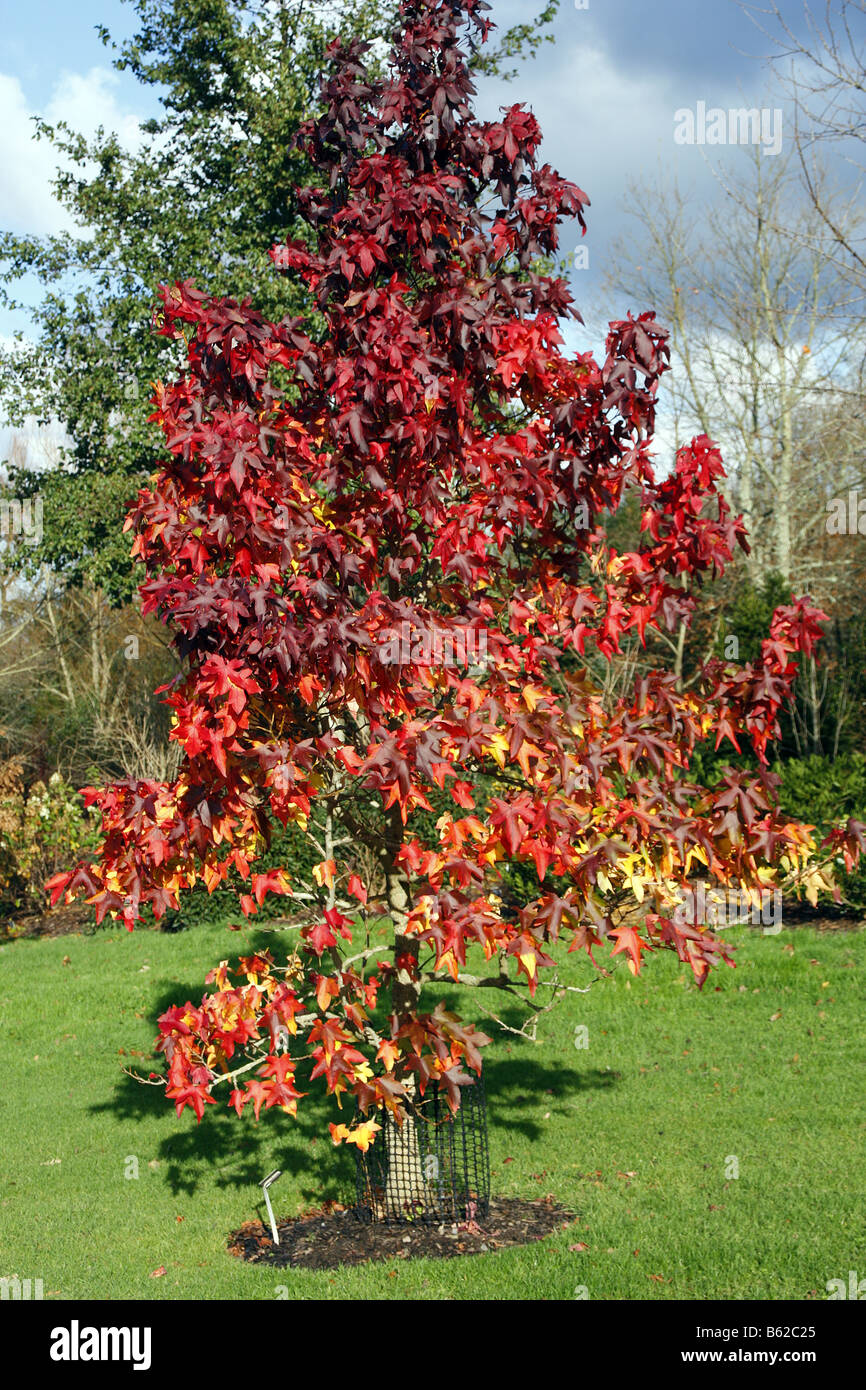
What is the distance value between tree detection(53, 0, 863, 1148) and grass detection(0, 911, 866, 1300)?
3.45 ft

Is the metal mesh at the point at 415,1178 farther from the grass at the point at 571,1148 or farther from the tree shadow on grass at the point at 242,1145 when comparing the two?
the tree shadow on grass at the point at 242,1145

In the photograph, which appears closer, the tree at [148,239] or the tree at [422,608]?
the tree at [422,608]

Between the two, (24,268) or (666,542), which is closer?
(666,542)

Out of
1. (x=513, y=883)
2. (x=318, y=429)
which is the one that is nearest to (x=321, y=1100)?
(x=513, y=883)

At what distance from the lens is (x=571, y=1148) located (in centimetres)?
648

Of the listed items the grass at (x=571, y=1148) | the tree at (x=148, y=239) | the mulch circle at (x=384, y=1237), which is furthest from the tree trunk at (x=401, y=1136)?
the tree at (x=148, y=239)

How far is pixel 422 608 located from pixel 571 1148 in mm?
3531

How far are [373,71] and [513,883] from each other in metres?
10.2

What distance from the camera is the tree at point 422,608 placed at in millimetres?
4156

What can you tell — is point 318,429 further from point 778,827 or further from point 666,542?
point 778,827

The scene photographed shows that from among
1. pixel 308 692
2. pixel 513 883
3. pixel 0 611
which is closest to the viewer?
pixel 308 692

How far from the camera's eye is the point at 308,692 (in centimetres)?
421

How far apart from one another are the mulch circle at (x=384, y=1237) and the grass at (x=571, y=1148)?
0.14 meters

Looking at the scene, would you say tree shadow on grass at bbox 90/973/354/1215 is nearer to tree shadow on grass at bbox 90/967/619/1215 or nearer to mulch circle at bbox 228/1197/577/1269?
tree shadow on grass at bbox 90/967/619/1215
